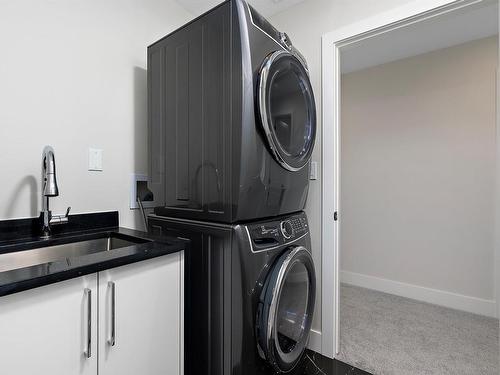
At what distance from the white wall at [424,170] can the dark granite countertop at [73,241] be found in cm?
248

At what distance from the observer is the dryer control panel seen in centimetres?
119

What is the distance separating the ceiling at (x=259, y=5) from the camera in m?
1.90

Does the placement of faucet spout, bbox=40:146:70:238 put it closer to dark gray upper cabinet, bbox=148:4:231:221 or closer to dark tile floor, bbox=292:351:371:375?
dark gray upper cabinet, bbox=148:4:231:221

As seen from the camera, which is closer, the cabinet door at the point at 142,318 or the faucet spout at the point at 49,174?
the cabinet door at the point at 142,318

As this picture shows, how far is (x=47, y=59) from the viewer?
130cm

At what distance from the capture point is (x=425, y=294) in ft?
8.63

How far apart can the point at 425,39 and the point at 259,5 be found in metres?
1.57

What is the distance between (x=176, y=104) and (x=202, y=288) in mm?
941

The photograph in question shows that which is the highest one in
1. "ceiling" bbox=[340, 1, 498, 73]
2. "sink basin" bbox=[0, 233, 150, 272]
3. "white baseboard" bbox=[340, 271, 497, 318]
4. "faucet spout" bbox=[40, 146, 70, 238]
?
"ceiling" bbox=[340, 1, 498, 73]

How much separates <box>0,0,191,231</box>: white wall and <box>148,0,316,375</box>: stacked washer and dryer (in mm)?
271

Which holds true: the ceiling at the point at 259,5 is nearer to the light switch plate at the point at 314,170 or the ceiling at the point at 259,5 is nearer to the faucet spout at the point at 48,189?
the light switch plate at the point at 314,170

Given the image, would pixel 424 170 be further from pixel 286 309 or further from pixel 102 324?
pixel 102 324

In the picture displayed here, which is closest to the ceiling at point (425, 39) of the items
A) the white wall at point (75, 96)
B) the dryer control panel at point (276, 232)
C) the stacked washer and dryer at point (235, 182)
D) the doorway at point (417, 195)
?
the doorway at point (417, 195)

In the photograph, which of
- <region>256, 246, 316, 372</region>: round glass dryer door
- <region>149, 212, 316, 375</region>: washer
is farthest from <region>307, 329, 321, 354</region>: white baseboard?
<region>149, 212, 316, 375</region>: washer
